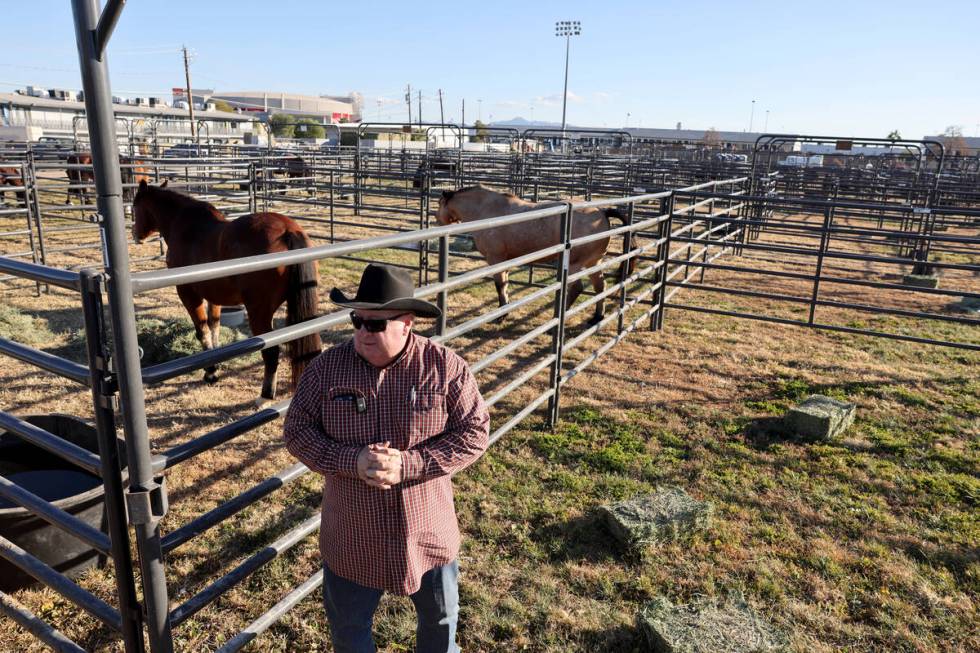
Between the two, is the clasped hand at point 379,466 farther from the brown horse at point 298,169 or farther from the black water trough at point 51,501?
the brown horse at point 298,169

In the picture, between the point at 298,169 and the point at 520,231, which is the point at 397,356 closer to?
the point at 520,231

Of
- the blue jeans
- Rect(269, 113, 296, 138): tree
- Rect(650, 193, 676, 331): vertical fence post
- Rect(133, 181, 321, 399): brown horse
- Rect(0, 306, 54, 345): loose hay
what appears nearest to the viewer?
the blue jeans

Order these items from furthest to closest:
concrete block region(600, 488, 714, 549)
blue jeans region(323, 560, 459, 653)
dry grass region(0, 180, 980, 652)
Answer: concrete block region(600, 488, 714, 549), dry grass region(0, 180, 980, 652), blue jeans region(323, 560, 459, 653)

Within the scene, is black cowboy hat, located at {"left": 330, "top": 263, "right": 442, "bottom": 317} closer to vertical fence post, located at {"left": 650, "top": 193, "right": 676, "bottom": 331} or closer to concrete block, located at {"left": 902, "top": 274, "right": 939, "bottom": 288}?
vertical fence post, located at {"left": 650, "top": 193, "right": 676, "bottom": 331}

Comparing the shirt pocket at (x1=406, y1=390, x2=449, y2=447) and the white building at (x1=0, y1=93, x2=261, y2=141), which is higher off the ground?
the white building at (x1=0, y1=93, x2=261, y2=141)

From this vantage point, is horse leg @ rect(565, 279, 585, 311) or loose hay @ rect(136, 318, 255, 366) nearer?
loose hay @ rect(136, 318, 255, 366)

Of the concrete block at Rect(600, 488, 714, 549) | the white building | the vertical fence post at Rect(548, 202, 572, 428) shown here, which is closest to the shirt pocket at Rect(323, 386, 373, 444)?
the concrete block at Rect(600, 488, 714, 549)

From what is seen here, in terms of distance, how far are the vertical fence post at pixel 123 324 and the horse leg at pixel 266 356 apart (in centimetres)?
342

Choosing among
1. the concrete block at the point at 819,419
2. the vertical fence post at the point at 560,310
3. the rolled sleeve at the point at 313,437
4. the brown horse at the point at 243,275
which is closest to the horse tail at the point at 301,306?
the brown horse at the point at 243,275

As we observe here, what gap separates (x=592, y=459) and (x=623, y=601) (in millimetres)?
1480

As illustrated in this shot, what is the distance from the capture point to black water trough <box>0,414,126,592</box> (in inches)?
113

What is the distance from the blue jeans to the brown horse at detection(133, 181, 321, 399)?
7.78 ft

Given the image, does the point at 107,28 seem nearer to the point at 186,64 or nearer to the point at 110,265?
the point at 110,265

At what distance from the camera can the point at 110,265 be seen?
1.70m
